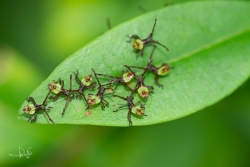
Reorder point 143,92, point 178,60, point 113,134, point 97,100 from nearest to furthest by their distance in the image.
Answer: point 97,100, point 143,92, point 178,60, point 113,134

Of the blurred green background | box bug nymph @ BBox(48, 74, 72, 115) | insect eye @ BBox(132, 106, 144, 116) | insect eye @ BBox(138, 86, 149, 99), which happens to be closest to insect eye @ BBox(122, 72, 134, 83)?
insect eye @ BBox(138, 86, 149, 99)

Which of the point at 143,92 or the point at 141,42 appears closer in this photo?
the point at 143,92

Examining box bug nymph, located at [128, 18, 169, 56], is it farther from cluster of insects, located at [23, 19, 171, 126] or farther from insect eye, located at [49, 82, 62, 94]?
insect eye, located at [49, 82, 62, 94]

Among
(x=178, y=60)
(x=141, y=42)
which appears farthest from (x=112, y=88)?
(x=178, y=60)

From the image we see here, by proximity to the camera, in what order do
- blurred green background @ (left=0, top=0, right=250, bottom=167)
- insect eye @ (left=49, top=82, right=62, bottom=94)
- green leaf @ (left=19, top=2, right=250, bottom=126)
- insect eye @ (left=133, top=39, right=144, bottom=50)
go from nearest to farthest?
1. insect eye @ (left=49, top=82, right=62, bottom=94)
2. green leaf @ (left=19, top=2, right=250, bottom=126)
3. insect eye @ (left=133, top=39, right=144, bottom=50)
4. blurred green background @ (left=0, top=0, right=250, bottom=167)

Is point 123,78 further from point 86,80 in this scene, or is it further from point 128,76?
point 86,80

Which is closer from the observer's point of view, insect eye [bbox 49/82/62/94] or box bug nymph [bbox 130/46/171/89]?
insect eye [bbox 49/82/62/94]

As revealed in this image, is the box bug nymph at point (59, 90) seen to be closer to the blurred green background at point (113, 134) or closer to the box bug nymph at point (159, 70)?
the box bug nymph at point (159, 70)

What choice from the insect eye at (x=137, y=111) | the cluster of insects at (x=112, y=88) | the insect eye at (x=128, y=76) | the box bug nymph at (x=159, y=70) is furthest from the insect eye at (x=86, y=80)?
the box bug nymph at (x=159, y=70)

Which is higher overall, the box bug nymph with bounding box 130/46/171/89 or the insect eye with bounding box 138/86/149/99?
the box bug nymph with bounding box 130/46/171/89
